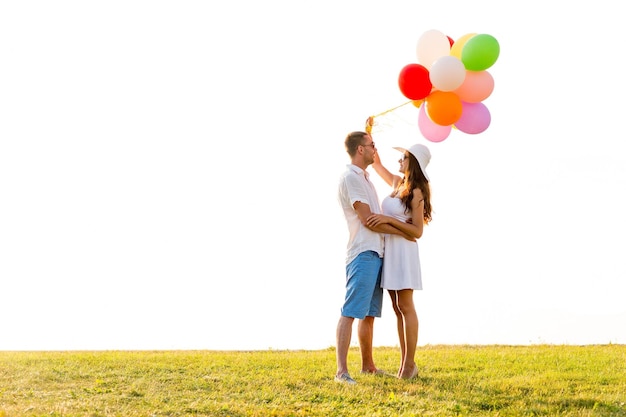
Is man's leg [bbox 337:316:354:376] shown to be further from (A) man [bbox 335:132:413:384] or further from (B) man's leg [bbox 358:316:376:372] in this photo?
(B) man's leg [bbox 358:316:376:372]

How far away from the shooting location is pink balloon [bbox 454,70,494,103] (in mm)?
8141

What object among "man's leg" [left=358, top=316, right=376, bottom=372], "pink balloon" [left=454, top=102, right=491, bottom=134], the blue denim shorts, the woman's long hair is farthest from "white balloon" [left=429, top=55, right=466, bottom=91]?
"man's leg" [left=358, top=316, right=376, bottom=372]

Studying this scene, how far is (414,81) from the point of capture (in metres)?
8.08

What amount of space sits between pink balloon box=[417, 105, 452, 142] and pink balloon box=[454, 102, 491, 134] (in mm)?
182

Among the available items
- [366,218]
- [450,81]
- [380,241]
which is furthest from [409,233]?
[450,81]

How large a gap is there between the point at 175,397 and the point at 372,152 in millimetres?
3006

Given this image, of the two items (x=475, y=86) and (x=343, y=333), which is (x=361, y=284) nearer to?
(x=343, y=333)

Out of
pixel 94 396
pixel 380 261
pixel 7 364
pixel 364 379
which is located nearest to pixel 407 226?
pixel 380 261

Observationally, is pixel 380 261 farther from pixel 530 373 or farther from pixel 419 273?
pixel 530 373

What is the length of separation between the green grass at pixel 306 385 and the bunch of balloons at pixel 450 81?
2689 mm

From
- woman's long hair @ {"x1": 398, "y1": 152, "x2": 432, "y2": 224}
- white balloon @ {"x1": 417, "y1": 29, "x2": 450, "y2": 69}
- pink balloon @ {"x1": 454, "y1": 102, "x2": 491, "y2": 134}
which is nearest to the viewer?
woman's long hair @ {"x1": 398, "y1": 152, "x2": 432, "y2": 224}

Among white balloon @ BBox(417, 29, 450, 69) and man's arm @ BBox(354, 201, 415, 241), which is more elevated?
white balloon @ BBox(417, 29, 450, 69)

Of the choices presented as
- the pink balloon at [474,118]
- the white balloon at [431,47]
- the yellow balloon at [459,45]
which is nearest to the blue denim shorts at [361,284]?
the pink balloon at [474,118]

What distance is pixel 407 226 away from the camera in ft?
24.1
